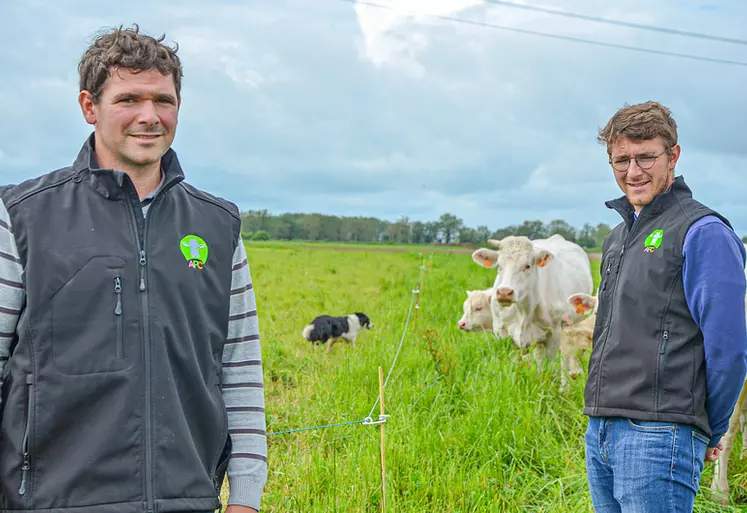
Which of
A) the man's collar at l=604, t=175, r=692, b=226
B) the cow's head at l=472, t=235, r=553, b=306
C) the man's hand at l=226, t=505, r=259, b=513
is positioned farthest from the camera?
the cow's head at l=472, t=235, r=553, b=306

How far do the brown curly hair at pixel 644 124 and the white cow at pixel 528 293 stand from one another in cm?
396

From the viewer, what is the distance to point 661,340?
2.56m

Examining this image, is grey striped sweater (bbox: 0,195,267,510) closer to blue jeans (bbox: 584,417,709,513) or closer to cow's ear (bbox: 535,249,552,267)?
blue jeans (bbox: 584,417,709,513)

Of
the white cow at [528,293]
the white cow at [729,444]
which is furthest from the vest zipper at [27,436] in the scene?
the white cow at [528,293]

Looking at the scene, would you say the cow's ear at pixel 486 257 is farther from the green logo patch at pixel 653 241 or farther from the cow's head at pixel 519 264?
the green logo patch at pixel 653 241

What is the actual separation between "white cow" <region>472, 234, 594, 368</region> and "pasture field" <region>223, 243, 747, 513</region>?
0.28m

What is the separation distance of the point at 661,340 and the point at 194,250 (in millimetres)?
1738

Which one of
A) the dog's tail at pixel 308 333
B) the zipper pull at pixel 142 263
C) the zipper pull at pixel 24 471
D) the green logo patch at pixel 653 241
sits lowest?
the zipper pull at pixel 24 471

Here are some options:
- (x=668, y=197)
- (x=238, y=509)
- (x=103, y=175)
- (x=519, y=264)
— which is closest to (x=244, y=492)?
(x=238, y=509)

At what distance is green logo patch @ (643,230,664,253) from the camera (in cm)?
263

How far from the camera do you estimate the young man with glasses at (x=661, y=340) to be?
2451 mm

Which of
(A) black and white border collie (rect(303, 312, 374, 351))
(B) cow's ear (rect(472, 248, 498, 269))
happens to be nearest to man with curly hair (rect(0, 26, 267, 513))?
(B) cow's ear (rect(472, 248, 498, 269))

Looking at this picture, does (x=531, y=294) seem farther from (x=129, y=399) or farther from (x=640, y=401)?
(x=129, y=399)

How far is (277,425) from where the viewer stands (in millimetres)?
5383
